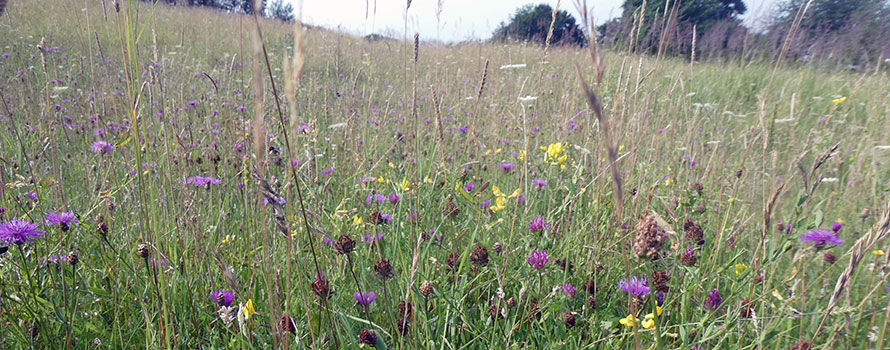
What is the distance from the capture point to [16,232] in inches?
37.6

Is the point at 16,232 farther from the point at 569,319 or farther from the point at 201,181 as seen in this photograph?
the point at 569,319

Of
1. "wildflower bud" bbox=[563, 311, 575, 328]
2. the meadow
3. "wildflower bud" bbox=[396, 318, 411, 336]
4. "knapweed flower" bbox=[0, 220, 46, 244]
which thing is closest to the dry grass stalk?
the meadow

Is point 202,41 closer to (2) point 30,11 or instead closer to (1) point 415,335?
(2) point 30,11

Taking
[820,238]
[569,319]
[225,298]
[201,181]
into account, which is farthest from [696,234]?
[201,181]

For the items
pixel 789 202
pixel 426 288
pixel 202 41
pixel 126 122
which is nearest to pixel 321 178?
pixel 426 288

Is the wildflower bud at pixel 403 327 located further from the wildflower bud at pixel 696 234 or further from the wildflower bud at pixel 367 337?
the wildflower bud at pixel 696 234

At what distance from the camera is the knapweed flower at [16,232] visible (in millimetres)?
941

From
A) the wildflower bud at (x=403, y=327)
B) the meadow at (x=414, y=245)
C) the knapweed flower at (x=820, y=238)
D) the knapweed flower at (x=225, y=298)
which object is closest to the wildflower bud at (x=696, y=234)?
the meadow at (x=414, y=245)

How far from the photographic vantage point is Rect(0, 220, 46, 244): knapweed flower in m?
0.94

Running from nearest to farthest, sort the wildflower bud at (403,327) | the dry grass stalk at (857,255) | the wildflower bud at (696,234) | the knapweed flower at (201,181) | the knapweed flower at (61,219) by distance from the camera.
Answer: the dry grass stalk at (857,255) → the wildflower bud at (403,327) → the knapweed flower at (61,219) → the wildflower bud at (696,234) → the knapweed flower at (201,181)

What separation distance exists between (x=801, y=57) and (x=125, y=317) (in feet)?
22.4

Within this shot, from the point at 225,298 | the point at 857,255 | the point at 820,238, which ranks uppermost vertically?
the point at 857,255

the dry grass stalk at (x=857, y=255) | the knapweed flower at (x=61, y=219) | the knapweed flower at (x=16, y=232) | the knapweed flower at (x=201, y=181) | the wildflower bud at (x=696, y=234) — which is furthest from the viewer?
the knapweed flower at (x=201, y=181)

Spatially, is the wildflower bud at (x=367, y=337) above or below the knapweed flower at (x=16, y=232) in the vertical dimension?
below
